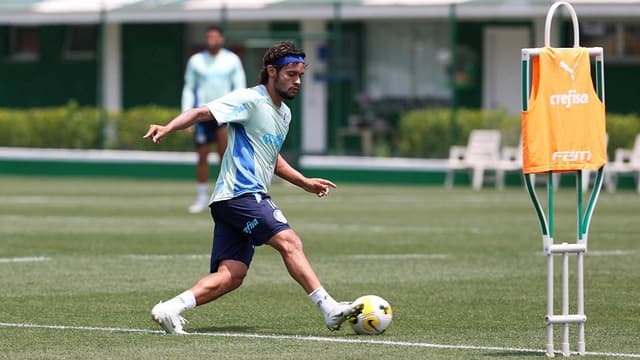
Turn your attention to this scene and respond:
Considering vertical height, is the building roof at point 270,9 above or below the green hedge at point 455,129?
above

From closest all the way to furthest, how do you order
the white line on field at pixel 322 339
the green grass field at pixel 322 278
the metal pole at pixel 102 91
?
1. the white line on field at pixel 322 339
2. the green grass field at pixel 322 278
3. the metal pole at pixel 102 91

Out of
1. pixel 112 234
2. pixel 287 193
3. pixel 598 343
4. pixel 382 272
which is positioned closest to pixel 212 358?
pixel 598 343

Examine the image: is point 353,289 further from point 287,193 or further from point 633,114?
point 633,114

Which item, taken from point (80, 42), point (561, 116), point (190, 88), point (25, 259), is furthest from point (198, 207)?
point (80, 42)

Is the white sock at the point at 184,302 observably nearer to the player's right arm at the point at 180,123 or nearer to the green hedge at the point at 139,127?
the player's right arm at the point at 180,123

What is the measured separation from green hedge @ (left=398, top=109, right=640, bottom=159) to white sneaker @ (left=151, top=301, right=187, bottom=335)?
20.0 meters

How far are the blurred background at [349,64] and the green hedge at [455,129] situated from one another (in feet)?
0.09

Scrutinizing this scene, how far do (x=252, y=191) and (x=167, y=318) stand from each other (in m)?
1.01

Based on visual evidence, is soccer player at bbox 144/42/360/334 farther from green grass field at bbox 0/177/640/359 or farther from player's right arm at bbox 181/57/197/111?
player's right arm at bbox 181/57/197/111

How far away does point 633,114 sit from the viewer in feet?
97.3

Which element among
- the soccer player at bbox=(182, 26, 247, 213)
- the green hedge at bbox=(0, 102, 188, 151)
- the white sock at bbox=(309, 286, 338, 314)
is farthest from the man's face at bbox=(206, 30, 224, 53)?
the white sock at bbox=(309, 286, 338, 314)

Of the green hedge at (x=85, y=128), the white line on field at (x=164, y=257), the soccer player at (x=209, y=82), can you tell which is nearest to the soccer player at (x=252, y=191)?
the white line on field at (x=164, y=257)

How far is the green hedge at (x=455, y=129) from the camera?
2870 cm

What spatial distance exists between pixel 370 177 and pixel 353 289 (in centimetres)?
1780
